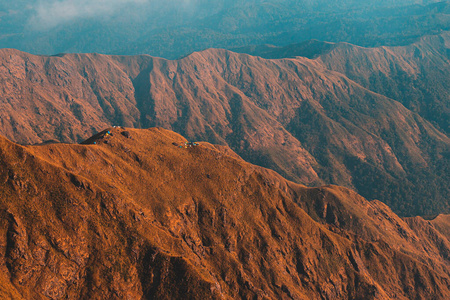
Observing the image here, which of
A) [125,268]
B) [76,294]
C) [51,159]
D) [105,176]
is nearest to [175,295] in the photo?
[125,268]

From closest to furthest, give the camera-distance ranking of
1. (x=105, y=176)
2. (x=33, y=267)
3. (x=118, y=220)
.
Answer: (x=33, y=267), (x=118, y=220), (x=105, y=176)

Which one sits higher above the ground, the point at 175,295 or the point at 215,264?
the point at 175,295

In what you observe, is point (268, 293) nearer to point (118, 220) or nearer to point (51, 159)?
point (118, 220)

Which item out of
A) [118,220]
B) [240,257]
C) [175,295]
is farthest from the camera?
[240,257]

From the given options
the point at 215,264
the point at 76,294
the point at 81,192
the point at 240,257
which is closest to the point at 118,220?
the point at 81,192

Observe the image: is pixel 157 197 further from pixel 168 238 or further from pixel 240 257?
pixel 240 257

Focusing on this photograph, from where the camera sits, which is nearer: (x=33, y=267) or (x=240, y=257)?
(x=33, y=267)

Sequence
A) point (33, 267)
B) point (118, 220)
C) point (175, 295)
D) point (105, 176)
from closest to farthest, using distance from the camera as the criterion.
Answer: point (33, 267) < point (175, 295) < point (118, 220) < point (105, 176)

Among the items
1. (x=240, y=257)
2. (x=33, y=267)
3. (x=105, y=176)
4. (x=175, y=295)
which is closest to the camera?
(x=33, y=267)

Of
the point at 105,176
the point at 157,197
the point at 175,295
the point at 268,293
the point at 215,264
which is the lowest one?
the point at 268,293
